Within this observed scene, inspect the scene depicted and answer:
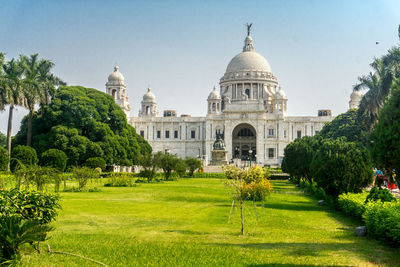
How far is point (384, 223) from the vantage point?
9828 millimetres

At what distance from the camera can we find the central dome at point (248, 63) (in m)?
81.1

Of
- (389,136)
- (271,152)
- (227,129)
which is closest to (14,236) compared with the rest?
(389,136)

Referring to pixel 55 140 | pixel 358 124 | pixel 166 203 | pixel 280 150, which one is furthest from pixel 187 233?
pixel 280 150

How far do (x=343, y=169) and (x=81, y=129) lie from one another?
29.9 meters

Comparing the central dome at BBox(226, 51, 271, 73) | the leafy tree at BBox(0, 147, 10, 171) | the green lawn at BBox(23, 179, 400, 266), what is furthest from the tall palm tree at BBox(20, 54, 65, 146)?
the central dome at BBox(226, 51, 271, 73)

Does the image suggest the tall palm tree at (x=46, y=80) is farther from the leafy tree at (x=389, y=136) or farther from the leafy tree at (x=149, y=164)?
the leafy tree at (x=389, y=136)

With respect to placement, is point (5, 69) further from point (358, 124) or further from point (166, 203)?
point (358, 124)

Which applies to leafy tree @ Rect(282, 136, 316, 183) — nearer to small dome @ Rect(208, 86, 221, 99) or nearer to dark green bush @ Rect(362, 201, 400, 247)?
dark green bush @ Rect(362, 201, 400, 247)

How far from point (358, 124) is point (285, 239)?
25349 millimetres

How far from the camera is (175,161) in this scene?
33.4m

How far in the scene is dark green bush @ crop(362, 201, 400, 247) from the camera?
9344 mm

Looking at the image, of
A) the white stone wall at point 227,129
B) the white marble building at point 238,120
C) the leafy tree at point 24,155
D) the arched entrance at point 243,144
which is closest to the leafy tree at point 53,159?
the leafy tree at point 24,155

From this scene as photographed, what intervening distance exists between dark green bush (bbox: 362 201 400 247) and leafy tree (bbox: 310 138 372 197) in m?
5.02

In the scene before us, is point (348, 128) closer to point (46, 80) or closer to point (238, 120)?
point (46, 80)
